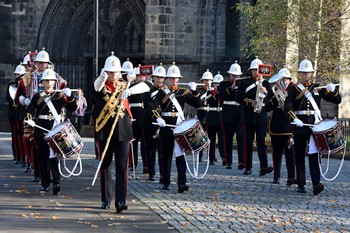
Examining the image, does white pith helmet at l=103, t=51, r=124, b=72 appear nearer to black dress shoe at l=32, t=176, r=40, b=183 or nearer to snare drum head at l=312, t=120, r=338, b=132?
snare drum head at l=312, t=120, r=338, b=132

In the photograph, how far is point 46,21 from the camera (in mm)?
36000

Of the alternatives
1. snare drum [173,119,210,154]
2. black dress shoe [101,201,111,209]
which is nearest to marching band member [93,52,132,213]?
black dress shoe [101,201,111,209]

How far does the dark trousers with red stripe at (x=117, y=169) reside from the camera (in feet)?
41.2

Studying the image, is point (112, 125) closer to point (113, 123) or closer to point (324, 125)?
point (113, 123)

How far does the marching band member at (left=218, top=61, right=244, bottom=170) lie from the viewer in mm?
18633

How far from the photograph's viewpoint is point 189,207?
12922 mm

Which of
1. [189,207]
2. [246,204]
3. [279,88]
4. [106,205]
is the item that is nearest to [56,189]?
[106,205]

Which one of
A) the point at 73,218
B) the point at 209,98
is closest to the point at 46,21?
the point at 209,98

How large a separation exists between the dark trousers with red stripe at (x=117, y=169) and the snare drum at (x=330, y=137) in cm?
295

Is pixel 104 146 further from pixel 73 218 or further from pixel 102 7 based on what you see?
pixel 102 7

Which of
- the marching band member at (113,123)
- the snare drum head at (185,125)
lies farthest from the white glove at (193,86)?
the marching band member at (113,123)

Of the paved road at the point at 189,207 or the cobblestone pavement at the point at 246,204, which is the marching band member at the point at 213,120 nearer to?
the cobblestone pavement at the point at 246,204

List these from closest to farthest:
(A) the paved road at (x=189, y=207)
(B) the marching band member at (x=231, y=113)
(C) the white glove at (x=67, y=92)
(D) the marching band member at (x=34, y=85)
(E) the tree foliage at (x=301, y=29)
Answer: (A) the paved road at (x=189, y=207), (C) the white glove at (x=67, y=92), (D) the marching band member at (x=34, y=85), (B) the marching band member at (x=231, y=113), (E) the tree foliage at (x=301, y=29)

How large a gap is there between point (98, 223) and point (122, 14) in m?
24.7
